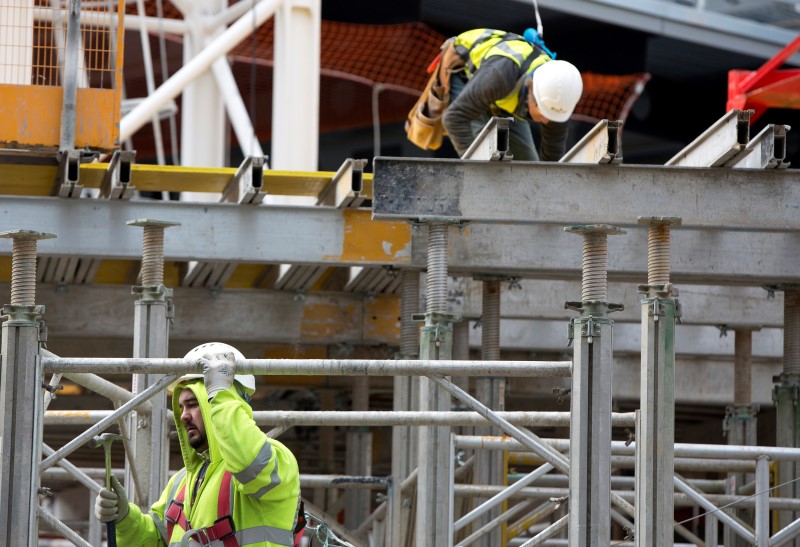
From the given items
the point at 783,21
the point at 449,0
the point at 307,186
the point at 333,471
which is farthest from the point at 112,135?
the point at 783,21

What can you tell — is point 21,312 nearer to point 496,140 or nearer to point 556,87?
point 496,140

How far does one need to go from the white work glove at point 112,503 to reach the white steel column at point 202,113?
10.2 meters

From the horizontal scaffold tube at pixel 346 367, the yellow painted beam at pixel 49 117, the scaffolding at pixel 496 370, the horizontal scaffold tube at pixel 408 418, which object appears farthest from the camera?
the yellow painted beam at pixel 49 117

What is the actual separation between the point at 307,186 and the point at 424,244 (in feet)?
2.97

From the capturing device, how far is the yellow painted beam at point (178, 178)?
11.4 meters

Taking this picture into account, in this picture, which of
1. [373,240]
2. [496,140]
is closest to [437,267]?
[496,140]

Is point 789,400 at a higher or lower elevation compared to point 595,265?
lower

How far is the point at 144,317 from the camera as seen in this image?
952cm

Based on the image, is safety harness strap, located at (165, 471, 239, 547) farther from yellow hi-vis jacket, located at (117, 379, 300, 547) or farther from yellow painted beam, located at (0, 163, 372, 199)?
yellow painted beam, located at (0, 163, 372, 199)

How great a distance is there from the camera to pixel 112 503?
6793mm

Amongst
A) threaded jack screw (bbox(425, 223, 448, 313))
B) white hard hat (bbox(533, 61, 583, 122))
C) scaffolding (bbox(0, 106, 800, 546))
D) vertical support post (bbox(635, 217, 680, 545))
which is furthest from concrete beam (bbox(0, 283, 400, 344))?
vertical support post (bbox(635, 217, 680, 545))

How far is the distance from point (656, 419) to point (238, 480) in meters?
2.96

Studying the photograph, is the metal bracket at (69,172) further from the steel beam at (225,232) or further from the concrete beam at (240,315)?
→ the concrete beam at (240,315)

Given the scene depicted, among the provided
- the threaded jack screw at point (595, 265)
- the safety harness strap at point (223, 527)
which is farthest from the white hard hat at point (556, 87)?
the safety harness strap at point (223, 527)
